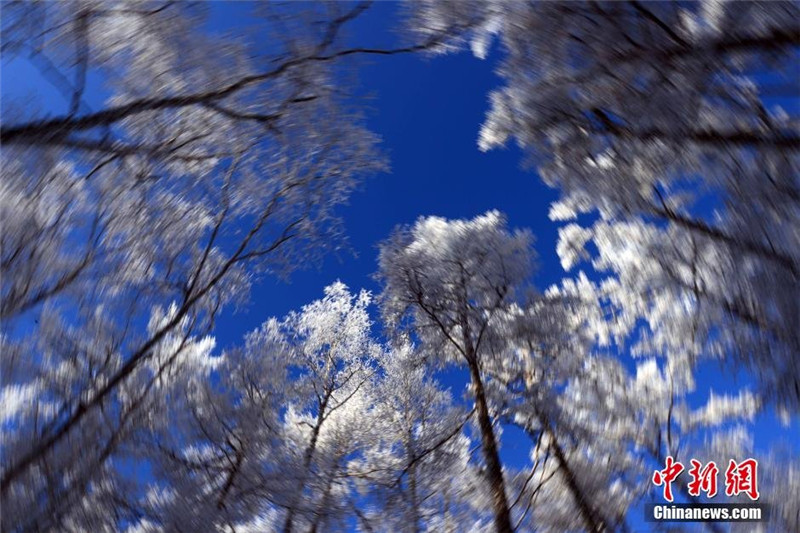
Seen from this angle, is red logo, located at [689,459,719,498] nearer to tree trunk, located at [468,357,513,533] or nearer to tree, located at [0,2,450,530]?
tree trunk, located at [468,357,513,533]

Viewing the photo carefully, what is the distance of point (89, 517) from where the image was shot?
2217 millimetres

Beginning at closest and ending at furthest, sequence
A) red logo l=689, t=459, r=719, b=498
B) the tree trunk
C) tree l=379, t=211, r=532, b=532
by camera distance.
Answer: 1. red logo l=689, t=459, r=719, b=498
2. the tree trunk
3. tree l=379, t=211, r=532, b=532

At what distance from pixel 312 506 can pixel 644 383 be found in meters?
3.37

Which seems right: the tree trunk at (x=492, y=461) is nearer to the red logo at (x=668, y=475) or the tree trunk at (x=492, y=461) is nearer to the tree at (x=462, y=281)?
the tree at (x=462, y=281)

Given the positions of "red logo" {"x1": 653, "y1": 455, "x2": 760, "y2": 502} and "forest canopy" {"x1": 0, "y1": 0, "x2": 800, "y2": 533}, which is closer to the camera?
"forest canopy" {"x1": 0, "y1": 0, "x2": 800, "y2": 533}

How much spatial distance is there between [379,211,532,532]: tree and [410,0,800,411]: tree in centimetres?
152

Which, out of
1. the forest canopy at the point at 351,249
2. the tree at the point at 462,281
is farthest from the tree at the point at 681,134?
the tree at the point at 462,281

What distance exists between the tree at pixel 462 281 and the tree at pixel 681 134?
152 cm

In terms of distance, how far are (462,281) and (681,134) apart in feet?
9.41

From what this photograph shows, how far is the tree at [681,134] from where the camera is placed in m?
1.77

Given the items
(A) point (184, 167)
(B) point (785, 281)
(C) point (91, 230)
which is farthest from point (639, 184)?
(C) point (91, 230)

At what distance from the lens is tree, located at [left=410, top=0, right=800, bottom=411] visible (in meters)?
1.77

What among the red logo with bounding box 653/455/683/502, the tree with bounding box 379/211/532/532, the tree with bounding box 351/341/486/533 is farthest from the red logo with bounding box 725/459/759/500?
the tree with bounding box 351/341/486/533

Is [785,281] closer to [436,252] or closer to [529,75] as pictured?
[529,75]
